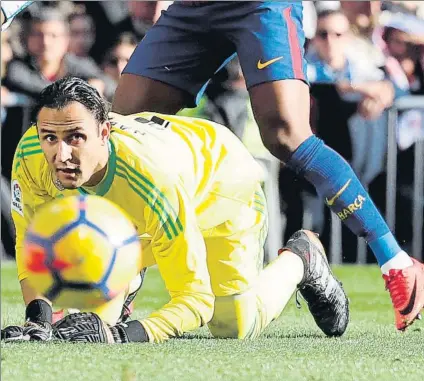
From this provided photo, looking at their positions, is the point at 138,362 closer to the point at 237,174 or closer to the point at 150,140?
the point at 150,140

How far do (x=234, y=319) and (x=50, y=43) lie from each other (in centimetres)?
536

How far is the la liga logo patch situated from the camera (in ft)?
17.7

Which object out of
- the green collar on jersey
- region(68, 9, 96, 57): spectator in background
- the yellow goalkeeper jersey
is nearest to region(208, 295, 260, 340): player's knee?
the yellow goalkeeper jersey

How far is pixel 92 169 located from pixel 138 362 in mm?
861

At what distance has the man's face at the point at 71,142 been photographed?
4.78 metres

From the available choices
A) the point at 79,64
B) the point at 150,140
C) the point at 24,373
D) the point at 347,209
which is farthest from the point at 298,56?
the point at 79,64

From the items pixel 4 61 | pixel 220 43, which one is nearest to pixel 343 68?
pixel 4 61

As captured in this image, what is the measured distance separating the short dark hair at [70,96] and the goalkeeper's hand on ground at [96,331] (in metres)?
0.76

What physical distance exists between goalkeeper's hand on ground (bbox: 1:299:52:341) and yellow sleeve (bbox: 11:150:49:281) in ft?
0.60

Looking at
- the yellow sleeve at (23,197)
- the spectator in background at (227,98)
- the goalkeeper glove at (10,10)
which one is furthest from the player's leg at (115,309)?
the spectator in background at (227,98)

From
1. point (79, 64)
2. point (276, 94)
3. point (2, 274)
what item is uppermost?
point (276, 94)

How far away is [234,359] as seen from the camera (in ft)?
15.0

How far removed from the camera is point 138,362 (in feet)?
14.3

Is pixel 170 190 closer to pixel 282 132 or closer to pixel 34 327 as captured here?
pixel 34 327
